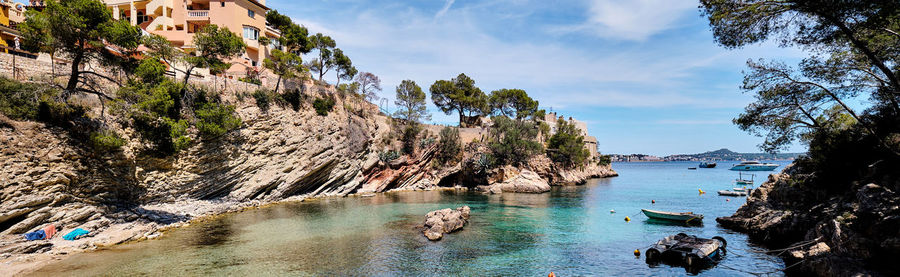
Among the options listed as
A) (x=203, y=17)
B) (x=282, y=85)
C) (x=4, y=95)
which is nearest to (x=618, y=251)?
(x=4, y=95)

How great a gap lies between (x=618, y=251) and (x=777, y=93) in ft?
29.2

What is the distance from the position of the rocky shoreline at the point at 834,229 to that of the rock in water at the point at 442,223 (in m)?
13.5

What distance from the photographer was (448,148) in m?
47.1

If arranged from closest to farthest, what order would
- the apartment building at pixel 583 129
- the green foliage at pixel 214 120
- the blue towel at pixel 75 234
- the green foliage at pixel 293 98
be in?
the blue towel at pixel 75 234 < the green foliage at pixel 214 120 < the green foliage at pixel 293 98 < the apartment building at pixel 583 129

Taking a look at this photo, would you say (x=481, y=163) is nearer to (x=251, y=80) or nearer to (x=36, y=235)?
(x=251, y=80)

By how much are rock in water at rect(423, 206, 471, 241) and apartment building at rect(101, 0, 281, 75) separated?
78.8 ft

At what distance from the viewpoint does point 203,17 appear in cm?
3462

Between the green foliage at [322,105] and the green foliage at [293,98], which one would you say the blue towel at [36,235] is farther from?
the green foliage at [322,105]

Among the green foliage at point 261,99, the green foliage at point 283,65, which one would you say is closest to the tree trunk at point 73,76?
the green foliage at point 261,99

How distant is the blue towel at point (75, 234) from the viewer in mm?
15281

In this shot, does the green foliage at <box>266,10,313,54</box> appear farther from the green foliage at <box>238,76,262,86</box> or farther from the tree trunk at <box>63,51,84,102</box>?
the tree trunk at <box>63,51,84,102</box>

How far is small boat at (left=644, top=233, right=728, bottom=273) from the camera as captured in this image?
1454cm

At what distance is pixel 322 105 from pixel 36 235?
2308 centimetres

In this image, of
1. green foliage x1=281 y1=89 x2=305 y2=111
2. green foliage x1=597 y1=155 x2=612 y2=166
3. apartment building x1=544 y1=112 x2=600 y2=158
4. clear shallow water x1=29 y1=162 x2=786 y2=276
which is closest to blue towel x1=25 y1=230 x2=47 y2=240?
clear shallow water x1=29 y1=162 x2=786 y2=276
